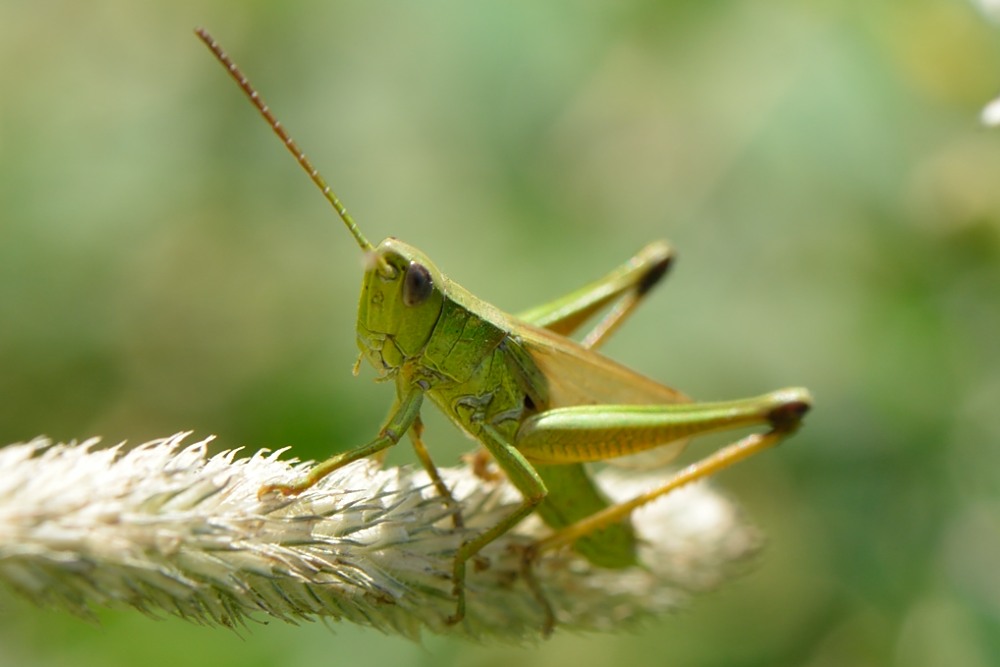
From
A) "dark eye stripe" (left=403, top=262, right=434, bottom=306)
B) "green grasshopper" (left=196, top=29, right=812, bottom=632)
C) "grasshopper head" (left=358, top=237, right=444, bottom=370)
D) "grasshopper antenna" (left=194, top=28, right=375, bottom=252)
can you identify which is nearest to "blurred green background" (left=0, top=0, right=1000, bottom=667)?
"green grasshopper" (left=196, top=29, right=812, bottom=632)

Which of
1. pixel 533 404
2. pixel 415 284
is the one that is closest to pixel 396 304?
pixel 415 284

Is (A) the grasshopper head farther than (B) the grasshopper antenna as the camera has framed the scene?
Yes

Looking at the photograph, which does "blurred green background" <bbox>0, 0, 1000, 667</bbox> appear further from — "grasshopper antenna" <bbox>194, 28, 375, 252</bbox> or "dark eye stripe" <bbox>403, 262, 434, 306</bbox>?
"grasshopper antenna" <bbox>194, 28, 375, 252</bbox>

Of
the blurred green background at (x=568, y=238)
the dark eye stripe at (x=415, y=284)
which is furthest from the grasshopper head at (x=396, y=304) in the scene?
the blurred green background at (x=568, y=238)

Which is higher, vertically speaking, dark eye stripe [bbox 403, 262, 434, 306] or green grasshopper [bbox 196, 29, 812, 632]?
dark eye stripe [bbox 403, 262, 434, 306]

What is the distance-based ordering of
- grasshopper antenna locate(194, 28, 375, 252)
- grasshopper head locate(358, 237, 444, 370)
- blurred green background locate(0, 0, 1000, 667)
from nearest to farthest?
grasshopper antenna locate(194, 28, 375, 252) < grasshopper head locate(358, 237, 444, 370) < blurred green background locate(0, 0, 1000, 667)

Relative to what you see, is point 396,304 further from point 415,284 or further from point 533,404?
point 533,404
